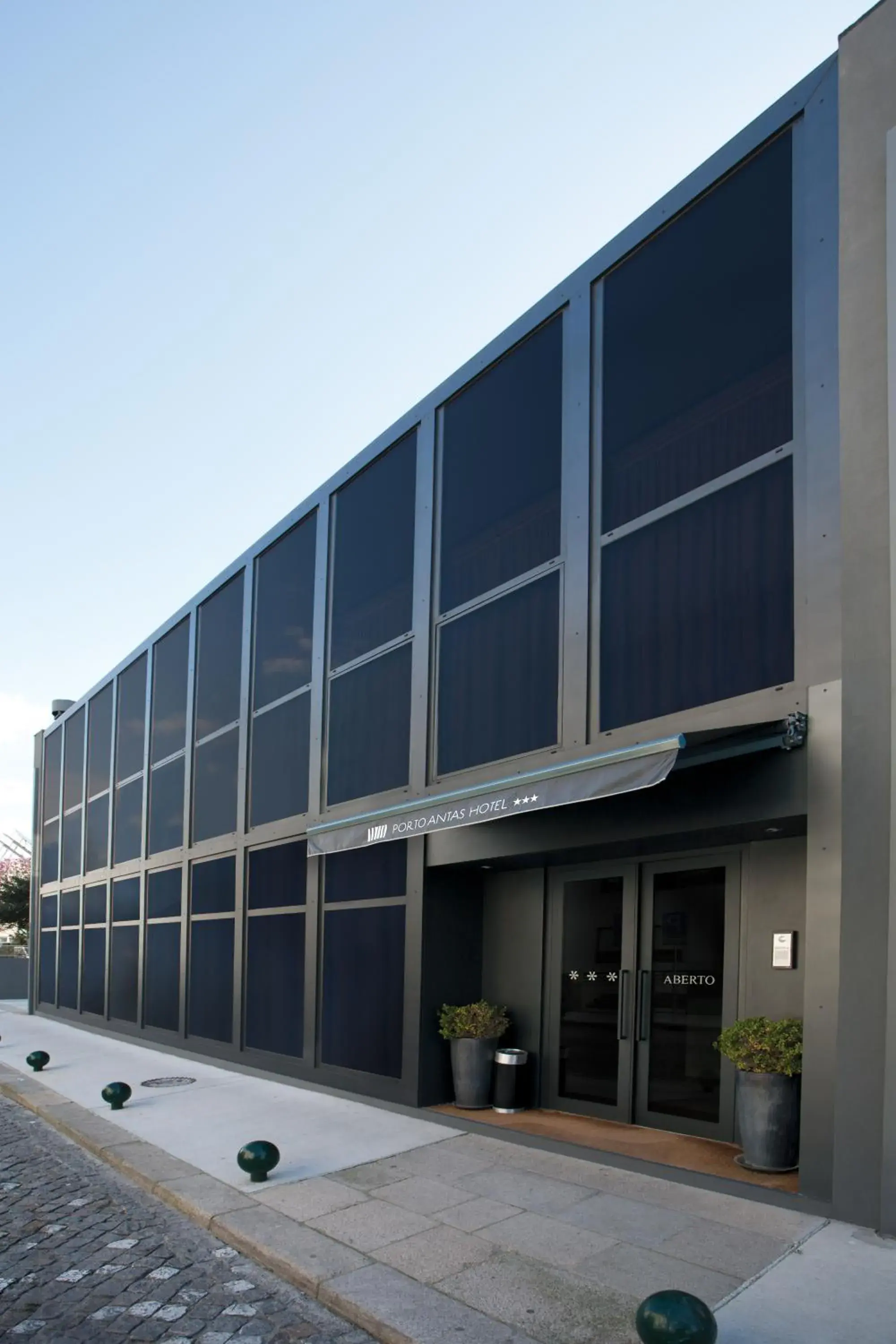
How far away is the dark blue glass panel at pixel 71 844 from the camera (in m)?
24.1

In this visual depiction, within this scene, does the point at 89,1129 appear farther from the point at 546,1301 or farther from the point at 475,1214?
the point at 546,1301

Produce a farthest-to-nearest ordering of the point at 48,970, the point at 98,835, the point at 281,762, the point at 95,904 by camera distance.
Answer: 1. the point at 48,970
2. the point at 98,835
3. the point at 95,904
4. the point at 281,762

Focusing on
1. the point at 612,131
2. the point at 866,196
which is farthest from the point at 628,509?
the point at 612,131

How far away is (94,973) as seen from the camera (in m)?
21.7

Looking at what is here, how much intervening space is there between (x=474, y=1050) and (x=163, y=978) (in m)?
9.27

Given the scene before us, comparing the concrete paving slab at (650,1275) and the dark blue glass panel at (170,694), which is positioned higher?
the dark blue glass panel at (170,694)

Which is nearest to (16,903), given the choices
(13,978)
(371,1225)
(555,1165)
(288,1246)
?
(13,978)

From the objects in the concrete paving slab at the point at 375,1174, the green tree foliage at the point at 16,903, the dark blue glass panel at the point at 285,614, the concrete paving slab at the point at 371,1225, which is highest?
the dark blue glass panel at the point at 285,614

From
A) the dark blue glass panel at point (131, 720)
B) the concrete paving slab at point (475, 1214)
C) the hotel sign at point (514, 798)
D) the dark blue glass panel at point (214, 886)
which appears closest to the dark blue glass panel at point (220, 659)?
the dark blue glass panel at point (214, 886)

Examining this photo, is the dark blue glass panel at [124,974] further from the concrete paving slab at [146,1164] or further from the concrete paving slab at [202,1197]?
the concrete paving slab at [202,1197]

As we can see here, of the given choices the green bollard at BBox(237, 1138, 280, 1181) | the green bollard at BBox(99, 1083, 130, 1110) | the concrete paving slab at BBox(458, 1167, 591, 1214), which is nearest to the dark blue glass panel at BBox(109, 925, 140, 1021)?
the green bollard at BBox(99, 1083, 130, 1110)

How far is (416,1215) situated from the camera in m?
6.80

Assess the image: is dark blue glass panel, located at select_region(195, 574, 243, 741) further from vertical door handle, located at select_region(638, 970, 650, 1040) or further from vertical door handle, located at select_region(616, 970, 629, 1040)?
vertical door handle, located at select_region(638, 970, 650, 1040)

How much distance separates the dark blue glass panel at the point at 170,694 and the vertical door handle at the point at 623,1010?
1053 cm
